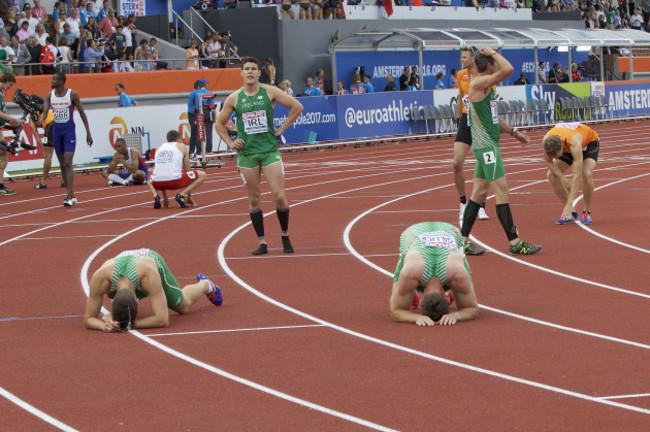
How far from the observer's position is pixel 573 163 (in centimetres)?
1287

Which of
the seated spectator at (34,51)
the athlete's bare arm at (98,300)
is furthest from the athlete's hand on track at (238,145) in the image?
the seated spectator at (34,51)

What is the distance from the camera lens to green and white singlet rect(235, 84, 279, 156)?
11.0 meters

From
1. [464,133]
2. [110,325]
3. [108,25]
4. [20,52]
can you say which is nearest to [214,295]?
[110,325]

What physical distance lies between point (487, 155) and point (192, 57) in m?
20.6

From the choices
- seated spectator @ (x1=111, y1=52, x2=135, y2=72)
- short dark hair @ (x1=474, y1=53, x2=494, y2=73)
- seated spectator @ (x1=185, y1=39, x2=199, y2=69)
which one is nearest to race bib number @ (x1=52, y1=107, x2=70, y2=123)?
short dark hair @ (x1=474, y1=53, x2=494, y2=73)

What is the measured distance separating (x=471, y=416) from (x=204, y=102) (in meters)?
19.1

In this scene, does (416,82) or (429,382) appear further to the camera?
(416,82)

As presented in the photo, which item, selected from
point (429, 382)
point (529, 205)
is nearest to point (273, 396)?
point (429, 382)

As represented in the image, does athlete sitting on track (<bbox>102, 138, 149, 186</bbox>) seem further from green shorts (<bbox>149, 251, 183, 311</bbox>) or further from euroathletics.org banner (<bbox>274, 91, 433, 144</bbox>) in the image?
green shorts (<bbox>149, 251, 183, 311</bbox>)

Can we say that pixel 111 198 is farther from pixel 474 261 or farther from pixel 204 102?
pixel 474 261

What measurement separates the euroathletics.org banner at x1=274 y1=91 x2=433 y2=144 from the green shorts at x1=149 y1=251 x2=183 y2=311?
18.5 metres

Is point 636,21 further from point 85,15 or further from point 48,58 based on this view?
point 48,58

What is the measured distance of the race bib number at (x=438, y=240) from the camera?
7668 millimetres

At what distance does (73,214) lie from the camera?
15.8m
